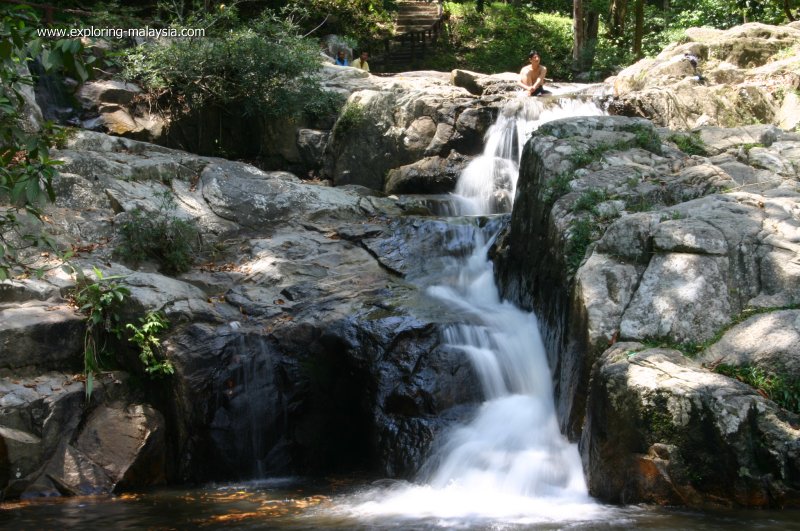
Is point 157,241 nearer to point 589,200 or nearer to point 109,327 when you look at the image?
point 109,327

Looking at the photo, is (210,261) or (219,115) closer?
(210,261)

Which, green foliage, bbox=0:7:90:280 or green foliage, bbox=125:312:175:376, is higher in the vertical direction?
green foliage, bbox=0:7:90:280

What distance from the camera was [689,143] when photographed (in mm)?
10102

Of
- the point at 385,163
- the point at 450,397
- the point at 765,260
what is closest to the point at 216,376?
the point at 450,397

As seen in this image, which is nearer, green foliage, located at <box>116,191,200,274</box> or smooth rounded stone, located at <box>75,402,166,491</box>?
smooth rounded stone, located at <box>75,402,166,491</box>

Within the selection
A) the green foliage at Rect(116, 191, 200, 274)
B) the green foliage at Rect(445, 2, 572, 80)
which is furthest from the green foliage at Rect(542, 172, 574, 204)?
the green foliage at Rect(445, 2, 572, 80)

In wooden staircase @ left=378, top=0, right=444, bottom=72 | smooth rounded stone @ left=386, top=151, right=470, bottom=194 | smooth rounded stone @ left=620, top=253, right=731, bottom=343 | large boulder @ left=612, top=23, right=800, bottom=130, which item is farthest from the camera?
wooden staircase @ left=378, top=0, right=444, bottom=72

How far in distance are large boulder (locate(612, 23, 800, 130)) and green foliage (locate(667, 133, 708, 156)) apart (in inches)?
91.7

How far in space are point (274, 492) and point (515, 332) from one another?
11.4ft

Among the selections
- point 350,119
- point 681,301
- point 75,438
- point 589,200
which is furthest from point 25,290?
point 350,119

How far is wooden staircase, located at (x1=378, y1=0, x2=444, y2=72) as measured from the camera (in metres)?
28.4

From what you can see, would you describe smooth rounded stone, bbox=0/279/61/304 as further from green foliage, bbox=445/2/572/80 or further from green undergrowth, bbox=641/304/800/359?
green foliage, bbox=445/2/572/80

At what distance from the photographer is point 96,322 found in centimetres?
808

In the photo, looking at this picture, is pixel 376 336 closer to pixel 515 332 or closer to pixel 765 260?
pixel 515 332
